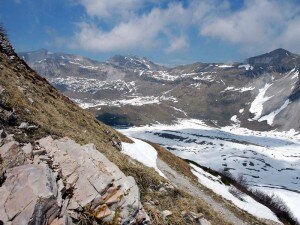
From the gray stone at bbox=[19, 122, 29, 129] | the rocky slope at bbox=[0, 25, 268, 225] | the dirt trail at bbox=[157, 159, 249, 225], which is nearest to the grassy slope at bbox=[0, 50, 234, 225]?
the rocky slope at bbox=[0, 25, 268, 225]

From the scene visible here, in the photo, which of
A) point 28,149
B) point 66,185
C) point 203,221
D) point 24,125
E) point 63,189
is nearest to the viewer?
point 63,189

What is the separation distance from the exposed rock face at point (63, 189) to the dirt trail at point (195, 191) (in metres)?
17.6

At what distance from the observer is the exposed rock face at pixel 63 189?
546 inches

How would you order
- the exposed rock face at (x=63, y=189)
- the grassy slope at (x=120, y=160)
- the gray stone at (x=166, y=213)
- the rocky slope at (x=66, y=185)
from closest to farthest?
the exposed rock face at (x=63, y=189) → the rocky slope at (x=66, y=185) → the gray stone at (x=166, y=213) → the grassy slope at (x=120, y=160)

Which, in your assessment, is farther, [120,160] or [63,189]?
[120,160]

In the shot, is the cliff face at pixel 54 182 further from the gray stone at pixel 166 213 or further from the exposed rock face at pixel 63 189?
the gray stone at pixel 166 213

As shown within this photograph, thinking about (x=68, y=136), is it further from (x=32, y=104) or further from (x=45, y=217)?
(x=45, y=217)

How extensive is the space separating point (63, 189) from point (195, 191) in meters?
25.6

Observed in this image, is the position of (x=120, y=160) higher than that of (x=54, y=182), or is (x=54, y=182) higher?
(x=54, y=182)

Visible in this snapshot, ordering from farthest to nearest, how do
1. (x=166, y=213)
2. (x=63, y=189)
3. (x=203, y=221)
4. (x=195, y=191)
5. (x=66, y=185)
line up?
(x=195, y=191) → (x=203, y=221) → (x=166, y=213) → (x=66, y=185) → (x=63, y=189)

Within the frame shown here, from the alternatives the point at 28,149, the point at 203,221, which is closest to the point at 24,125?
the point at 28,149

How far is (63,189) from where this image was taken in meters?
15.8

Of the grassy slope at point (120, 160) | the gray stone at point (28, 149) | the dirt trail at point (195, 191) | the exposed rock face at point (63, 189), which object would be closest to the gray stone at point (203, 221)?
the grassy slope at point (120, 160)

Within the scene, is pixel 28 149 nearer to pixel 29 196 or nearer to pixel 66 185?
pixel 66 185
